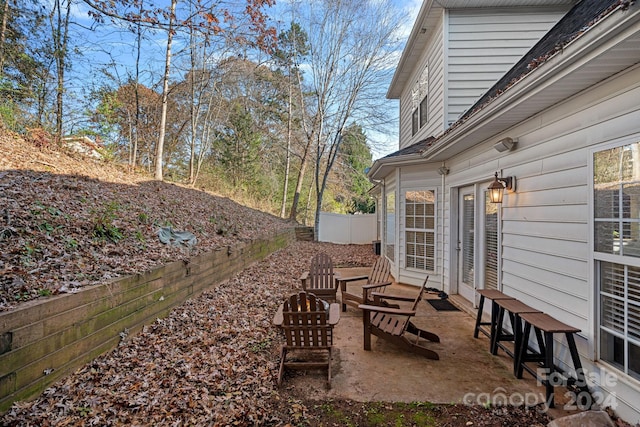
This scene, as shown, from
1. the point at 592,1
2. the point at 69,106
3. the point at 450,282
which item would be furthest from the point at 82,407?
the point at 69,106

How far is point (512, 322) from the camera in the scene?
322 cm

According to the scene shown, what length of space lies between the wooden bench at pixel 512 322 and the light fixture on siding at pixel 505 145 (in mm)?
1780

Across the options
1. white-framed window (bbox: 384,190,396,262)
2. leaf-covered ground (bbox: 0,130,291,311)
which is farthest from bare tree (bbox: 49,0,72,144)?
white-framed window (bbox: 384,190,396,262)

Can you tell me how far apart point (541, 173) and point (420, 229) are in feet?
10.5

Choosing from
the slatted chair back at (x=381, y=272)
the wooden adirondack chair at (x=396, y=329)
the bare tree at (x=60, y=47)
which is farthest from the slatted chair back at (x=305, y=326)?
the bare tree at (x=60, y=47)

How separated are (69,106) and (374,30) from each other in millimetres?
10920

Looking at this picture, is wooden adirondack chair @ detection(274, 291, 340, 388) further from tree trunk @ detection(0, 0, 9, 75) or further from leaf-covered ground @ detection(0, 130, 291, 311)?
tree trunk @ detection(0, 0, 9, 75)

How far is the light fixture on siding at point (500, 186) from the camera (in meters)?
3.80

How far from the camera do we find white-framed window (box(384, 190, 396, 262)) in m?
7.41

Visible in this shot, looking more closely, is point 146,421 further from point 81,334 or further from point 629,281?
point 629,281

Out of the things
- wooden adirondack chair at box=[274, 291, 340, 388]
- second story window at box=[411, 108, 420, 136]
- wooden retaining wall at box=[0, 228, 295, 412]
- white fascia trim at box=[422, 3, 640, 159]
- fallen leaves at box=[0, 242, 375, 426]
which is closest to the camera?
white fascia trim at box=[422, 3, 640, 159]

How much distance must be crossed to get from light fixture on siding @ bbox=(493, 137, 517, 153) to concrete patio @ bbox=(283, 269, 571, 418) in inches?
92.2

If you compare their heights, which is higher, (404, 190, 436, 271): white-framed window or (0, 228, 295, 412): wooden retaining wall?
(404, 190, 436, 271): white-framed window

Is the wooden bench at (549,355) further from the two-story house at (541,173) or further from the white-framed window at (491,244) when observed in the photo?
the white-framed window at (491,244)
